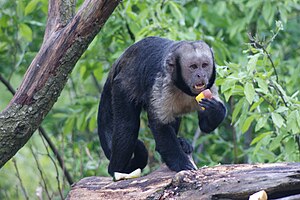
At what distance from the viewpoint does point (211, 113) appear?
19.2ft

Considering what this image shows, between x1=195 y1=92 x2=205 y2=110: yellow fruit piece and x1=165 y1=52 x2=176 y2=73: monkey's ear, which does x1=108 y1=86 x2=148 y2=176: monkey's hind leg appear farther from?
x1=195 y1=92 x2=205 y2=110: yellow fruit piece

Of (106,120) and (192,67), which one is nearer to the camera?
(192,67)

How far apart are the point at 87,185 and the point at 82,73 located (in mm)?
3456

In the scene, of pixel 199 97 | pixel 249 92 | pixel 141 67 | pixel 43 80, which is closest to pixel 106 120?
pixel 141 67

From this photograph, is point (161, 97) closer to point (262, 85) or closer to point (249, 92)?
point (249, 92)

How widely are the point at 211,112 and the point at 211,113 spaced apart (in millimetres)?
12

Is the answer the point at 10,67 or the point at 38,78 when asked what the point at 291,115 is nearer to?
the point at 38,78

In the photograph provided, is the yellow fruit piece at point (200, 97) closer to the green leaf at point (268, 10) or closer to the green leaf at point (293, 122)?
the green leaf at point (293, 122)

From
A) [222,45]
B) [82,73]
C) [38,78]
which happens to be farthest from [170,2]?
[38,78]

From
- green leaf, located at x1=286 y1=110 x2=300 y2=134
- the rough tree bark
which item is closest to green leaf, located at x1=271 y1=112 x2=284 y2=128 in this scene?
green leaf, located at x1=286 y1=110 x2=300 y2=134

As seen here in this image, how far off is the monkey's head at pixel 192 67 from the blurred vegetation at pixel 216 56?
434mm

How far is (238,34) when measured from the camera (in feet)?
31.4

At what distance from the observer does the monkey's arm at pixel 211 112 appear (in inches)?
229

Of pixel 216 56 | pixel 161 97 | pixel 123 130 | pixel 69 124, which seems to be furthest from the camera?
pixel 69 124
